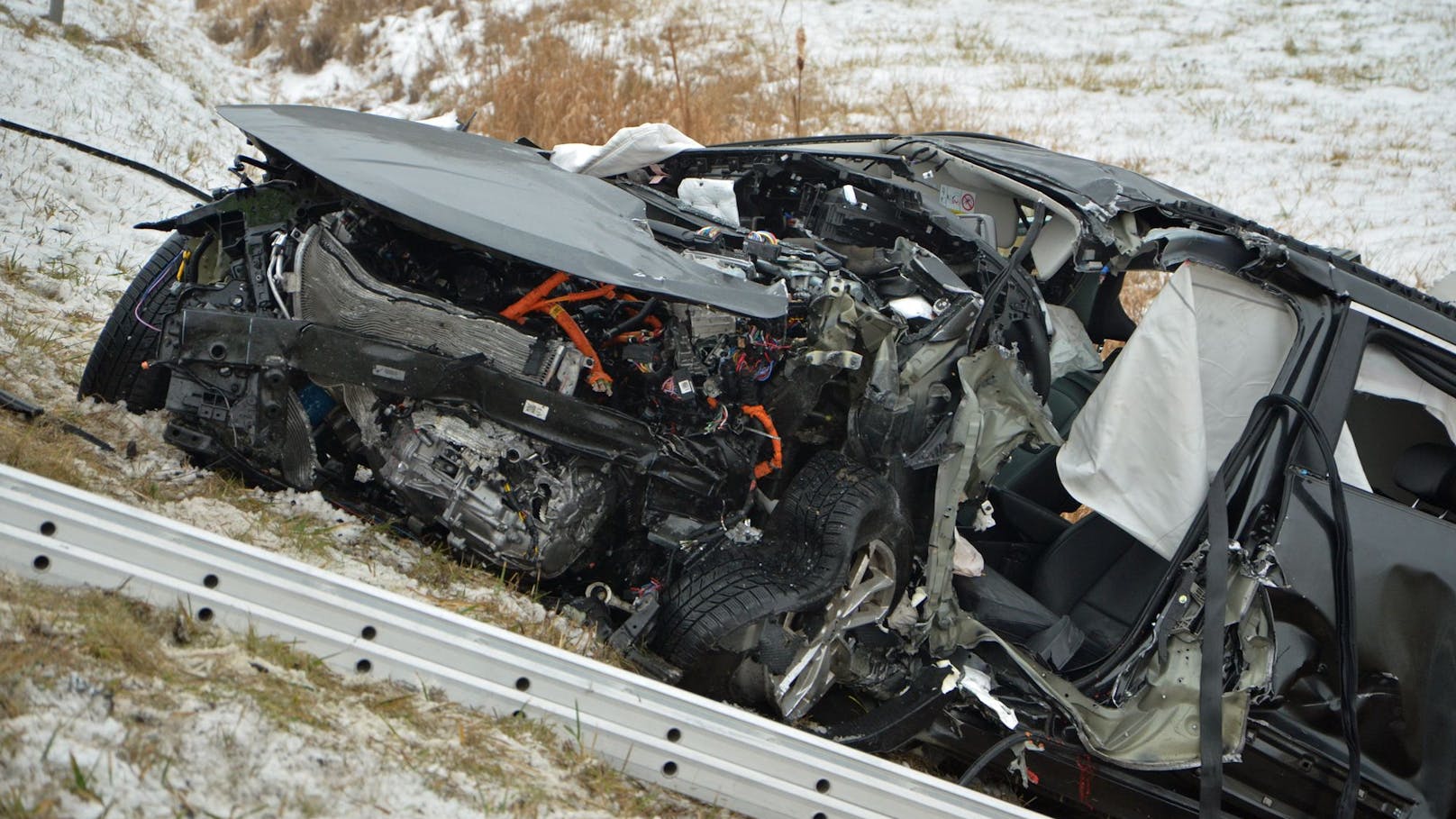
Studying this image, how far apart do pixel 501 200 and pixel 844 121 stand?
26.0 ft

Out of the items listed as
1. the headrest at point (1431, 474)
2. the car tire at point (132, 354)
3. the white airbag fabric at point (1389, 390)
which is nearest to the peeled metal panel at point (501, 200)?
the car tire at point (132, 354)

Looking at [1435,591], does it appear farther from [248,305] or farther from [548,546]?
[248,305]

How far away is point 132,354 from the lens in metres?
3.34

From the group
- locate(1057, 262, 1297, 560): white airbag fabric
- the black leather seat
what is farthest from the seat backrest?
locate(1057, 262, 1297, 560): white airbag fabric

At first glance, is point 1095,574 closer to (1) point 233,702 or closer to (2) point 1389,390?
(2) point 1389,390

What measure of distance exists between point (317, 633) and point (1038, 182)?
103 inches

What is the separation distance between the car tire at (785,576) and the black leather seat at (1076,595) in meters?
0.39

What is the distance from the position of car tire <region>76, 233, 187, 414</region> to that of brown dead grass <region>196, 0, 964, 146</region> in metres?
5.06

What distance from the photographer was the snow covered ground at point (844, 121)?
3.03m

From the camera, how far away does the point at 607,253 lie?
9.04ft

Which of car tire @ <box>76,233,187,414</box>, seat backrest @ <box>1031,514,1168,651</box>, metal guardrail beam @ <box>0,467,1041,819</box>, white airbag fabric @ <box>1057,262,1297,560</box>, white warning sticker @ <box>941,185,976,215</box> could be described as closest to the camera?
metal guardrail beam @ <box>0,467,1041,819</box>

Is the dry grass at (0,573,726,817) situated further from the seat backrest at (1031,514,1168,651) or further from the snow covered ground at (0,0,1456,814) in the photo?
the seat backrest at (1031,514,1168,651)

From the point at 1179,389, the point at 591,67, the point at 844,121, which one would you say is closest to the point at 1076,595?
the point at 1179,389

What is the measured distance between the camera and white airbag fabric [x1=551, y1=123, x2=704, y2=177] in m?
3.73
